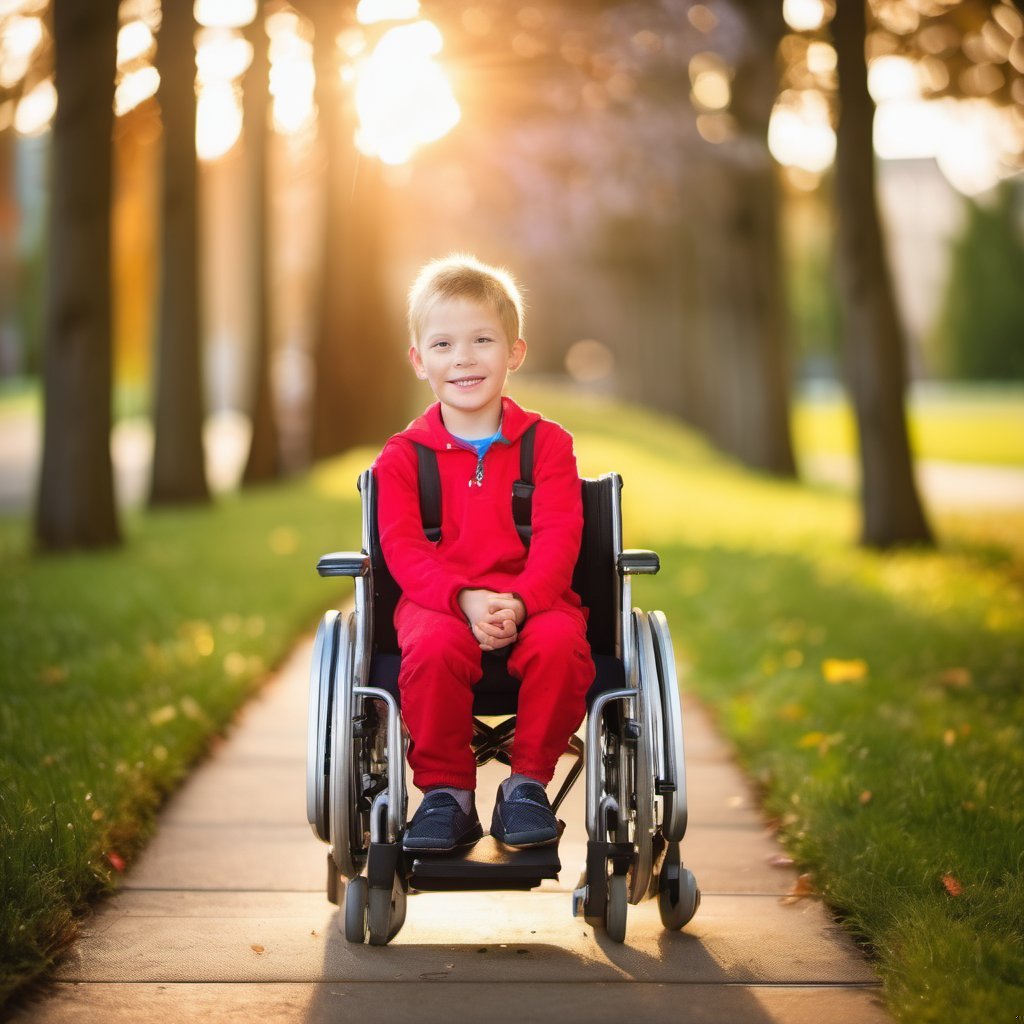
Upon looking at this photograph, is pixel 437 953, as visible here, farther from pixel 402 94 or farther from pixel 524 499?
pixel 402 94

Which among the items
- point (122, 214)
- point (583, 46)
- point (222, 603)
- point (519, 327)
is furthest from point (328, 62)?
point (122, 214)

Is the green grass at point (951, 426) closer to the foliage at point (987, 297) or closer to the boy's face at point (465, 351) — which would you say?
the foliage at point (987, 297)

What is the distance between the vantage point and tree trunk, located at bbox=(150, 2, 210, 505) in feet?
46.2

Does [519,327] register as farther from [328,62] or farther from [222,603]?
[328,62]

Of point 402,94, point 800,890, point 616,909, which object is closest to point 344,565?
point 616,909

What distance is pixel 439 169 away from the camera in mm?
22594

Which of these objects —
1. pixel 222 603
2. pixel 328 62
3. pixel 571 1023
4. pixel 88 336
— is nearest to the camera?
pixel 571 1023

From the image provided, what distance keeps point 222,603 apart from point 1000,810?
18.4 feet

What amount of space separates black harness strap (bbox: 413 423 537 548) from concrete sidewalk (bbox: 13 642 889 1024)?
1053 mm

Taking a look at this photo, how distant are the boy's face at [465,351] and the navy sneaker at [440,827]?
103 centimetres

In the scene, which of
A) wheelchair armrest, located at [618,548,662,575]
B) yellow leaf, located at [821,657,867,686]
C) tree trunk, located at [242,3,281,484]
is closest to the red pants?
wheelchair armrest, located at [618,548,662,575]

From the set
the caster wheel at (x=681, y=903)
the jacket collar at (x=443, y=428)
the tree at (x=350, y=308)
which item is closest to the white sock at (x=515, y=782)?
the caster wheel at (x=681, y=903)

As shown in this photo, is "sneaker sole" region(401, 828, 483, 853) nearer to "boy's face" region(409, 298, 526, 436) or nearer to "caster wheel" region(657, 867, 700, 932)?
"caster wheel" region(657, 867, 700, 932)

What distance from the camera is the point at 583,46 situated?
1581cm
